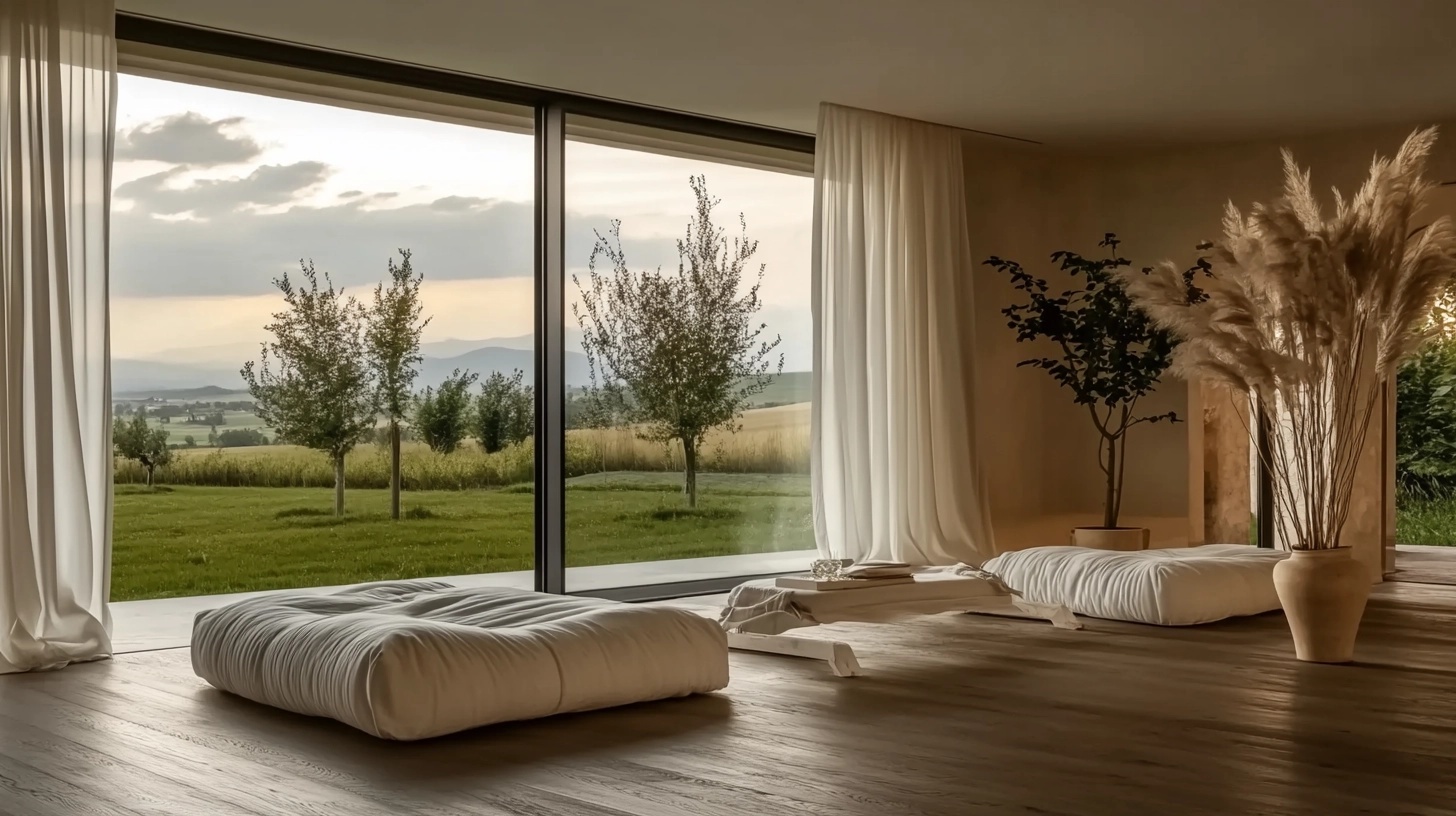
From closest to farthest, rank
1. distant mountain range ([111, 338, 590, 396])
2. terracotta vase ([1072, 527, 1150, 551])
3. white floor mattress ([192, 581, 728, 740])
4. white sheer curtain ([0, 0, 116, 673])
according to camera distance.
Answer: white floor mattress ([192, 581, 728, 740]), white sheer curtain ([0, 0, 116, 673]), terracotta vase ([1072, 527, 1150, 551]), distant mountain range ([111, 338, 590, 396])

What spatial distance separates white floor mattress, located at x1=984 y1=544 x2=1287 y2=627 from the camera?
5.33 meters

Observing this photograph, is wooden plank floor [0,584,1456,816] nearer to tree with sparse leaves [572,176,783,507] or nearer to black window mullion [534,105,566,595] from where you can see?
black window mullion [534,105,566,595]

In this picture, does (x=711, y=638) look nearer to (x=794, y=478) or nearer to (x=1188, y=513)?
(x=794, y=478)

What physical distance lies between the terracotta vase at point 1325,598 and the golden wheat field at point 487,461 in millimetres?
3780

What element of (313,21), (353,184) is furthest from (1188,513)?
(353,184)

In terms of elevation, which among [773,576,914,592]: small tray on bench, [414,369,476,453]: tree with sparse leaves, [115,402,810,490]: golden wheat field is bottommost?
[773,576,914,592]: small tray on bench

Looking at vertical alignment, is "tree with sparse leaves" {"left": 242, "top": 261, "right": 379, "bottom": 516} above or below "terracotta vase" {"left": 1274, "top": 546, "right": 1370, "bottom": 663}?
above

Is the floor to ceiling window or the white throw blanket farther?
the floor to ceiling window

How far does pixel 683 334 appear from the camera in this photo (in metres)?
8.30

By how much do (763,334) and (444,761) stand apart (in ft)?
17.3

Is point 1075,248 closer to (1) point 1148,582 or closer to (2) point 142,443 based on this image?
(1) point 1148,582

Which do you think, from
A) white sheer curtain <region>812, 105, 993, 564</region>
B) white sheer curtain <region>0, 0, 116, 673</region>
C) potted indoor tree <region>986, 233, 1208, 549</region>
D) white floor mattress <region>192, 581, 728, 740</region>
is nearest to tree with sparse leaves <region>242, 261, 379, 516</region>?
white sheer curtain <region>812, 105, 993, 564</region>

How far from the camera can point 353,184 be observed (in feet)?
35.4

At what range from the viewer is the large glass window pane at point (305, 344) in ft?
32.4
